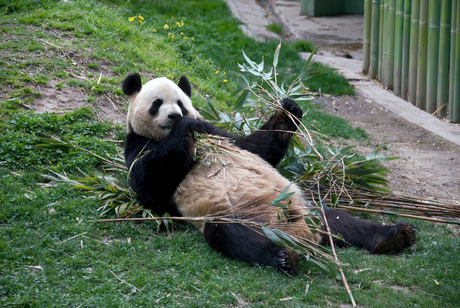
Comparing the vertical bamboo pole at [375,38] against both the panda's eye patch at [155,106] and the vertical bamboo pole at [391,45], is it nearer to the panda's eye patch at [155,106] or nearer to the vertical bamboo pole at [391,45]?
the vertical bamboo pole at [391,45]

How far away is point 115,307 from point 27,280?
71 centimetres

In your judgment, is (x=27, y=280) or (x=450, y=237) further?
(x=450, y=237)

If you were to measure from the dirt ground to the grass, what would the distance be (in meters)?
1.12

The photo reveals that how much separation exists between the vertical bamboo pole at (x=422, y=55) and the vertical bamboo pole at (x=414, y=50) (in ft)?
0.58

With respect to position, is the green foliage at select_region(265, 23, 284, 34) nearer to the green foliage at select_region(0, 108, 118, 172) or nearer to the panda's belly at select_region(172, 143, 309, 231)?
the green foliage at select_region(0, 108, 118, 172)

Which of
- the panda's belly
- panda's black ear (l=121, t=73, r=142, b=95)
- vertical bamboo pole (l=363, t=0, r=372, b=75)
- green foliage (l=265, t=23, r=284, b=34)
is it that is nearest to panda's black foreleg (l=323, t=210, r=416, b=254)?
the panda's belly

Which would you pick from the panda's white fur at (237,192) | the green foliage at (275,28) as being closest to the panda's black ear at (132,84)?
the panda's white fur at (237,192)

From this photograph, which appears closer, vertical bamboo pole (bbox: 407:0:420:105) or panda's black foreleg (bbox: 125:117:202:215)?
panda's black foreleg (bbox: 125:117:202:215)

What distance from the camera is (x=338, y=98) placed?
8969 millimetres

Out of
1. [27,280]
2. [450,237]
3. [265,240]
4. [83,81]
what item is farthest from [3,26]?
[450,237]

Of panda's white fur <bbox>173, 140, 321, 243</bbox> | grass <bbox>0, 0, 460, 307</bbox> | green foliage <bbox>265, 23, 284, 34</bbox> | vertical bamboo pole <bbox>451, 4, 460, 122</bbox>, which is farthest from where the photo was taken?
green foliage <bbox>265, 23, 284, 34</bbox>

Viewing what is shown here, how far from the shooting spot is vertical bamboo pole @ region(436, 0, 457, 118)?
288 inches

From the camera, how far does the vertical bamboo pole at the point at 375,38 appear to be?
9.66m

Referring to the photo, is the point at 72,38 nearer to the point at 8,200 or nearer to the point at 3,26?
the point at 3,26
